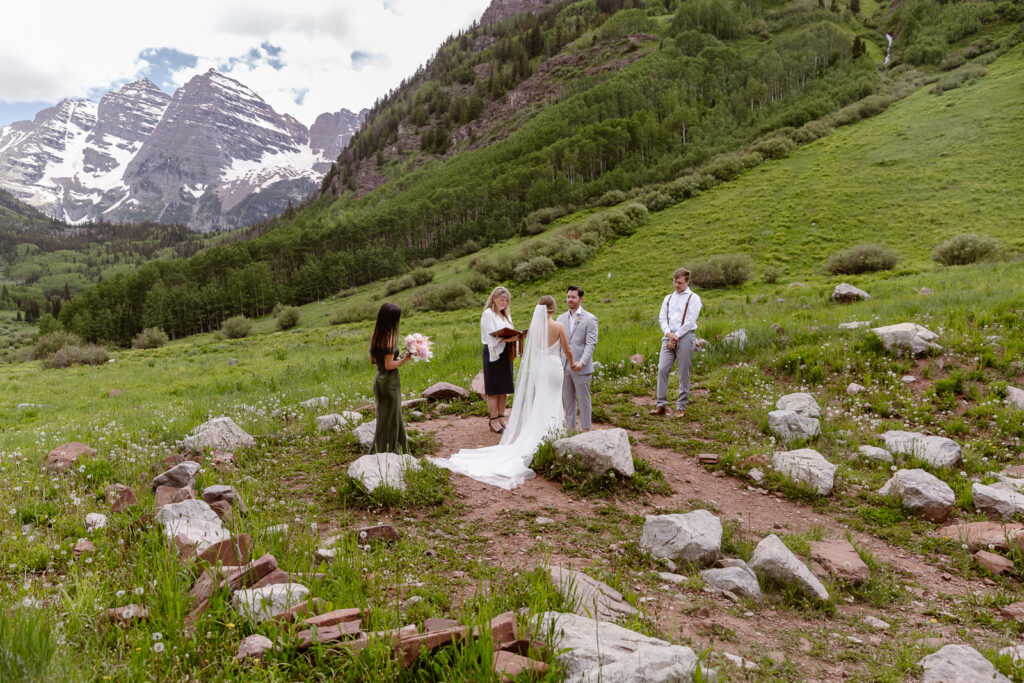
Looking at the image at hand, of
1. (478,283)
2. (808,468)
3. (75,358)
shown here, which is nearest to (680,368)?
(808,468)

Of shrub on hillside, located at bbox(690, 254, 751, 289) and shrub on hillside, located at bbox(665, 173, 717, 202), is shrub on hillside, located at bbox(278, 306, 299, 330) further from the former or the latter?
shrub on hillside, located at bbox(690, 254, 751, 289)

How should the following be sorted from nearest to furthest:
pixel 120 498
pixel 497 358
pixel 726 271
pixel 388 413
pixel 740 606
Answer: pixel 740 606
pixel 120 498
pixel 388 413
pixel 497 358
pixel 726 271

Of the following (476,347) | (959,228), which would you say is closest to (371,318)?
(476,347)

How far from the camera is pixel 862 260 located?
29.7 m

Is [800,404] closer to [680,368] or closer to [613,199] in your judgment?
[680,368]

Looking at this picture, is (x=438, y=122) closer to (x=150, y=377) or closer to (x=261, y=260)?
(x=261, y=260)

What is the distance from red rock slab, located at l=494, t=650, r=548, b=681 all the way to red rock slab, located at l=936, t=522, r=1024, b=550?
6.32 meters

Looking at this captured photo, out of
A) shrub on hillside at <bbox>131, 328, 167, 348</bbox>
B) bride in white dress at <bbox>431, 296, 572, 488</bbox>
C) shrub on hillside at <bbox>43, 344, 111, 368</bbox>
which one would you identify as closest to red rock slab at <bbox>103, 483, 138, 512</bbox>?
bride in white dress at <bbox>431, 296, 572, 488</bbox>

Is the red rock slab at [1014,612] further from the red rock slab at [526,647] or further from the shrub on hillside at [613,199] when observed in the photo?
the shrub on hillside at [613,199]

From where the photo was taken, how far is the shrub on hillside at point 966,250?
25.8 meters

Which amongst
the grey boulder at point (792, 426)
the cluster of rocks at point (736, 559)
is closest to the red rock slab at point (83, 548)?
the cluster of rocks at point (736, 559)

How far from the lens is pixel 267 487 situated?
24.7 feet

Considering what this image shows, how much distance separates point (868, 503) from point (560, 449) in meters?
4.70

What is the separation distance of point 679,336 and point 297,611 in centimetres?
994
